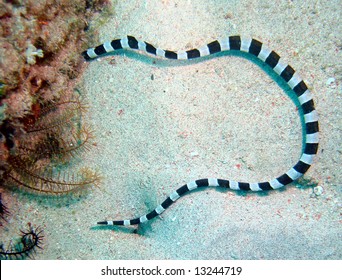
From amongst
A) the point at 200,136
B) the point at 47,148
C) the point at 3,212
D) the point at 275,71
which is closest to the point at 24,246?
the point at 3,212

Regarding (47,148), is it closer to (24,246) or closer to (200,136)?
(24,246)

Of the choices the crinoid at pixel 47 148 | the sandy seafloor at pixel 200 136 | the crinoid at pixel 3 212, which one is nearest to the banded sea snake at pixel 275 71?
the sandy seafloor at pixel 200 136

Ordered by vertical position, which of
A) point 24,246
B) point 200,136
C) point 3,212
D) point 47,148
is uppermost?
point 200,136

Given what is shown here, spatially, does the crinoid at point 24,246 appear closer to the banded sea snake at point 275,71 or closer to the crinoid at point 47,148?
the crinoid at point 47,148

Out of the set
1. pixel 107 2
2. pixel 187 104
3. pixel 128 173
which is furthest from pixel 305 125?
pixel 107 2

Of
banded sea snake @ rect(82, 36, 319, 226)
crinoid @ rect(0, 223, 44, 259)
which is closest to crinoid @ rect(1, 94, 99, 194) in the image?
crinoid @ rect(0, 223, 44, 259)

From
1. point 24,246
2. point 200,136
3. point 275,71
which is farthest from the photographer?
point 200,136

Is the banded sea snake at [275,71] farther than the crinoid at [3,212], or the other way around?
the crinoid at [3,212]
